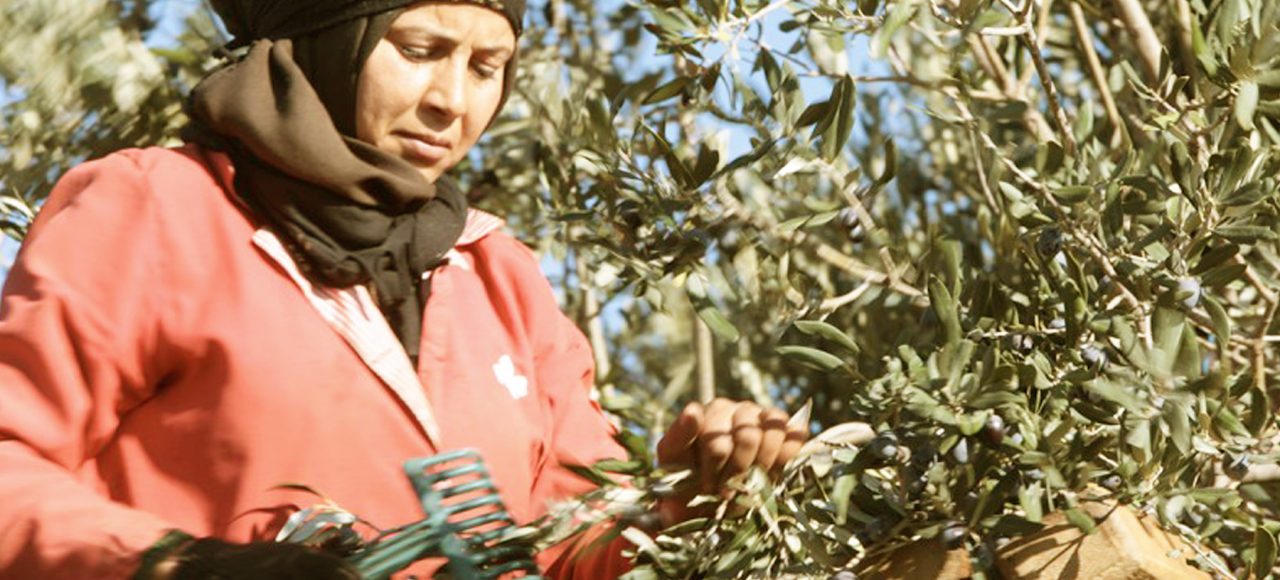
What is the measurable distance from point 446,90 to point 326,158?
0.17m

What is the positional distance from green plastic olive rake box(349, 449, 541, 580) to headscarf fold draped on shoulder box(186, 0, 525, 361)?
0.99 ft

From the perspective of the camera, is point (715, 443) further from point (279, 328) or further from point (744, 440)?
point (279, 328)

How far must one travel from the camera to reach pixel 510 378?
257 cm

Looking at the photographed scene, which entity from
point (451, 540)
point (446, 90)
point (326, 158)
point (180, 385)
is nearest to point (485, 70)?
point (446, 90)

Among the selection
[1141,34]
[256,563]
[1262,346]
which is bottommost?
[1262,346]

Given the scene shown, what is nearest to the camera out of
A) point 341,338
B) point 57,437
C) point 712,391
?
point 57,437

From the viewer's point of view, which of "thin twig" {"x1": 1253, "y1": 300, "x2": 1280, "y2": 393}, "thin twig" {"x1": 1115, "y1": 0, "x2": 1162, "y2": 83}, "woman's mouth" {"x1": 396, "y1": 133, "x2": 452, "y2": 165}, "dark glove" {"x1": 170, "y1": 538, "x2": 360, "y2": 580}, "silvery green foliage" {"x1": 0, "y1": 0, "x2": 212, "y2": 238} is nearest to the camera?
"dark glove" {"x1": 170, "y1": 538, "x2": 360, "y2": 580}

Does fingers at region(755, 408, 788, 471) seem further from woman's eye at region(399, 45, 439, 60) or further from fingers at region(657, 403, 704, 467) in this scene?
woman's eye at region(399, 45, 439, 60)

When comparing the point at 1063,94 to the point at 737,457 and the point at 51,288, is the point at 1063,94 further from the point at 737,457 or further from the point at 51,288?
the point at 51,288

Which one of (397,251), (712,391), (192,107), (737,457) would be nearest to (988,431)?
(737,457)

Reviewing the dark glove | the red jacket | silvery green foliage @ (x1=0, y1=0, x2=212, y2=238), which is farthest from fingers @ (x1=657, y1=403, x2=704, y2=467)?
silvery green foliage @ (x1=0, y1=0, x2=212, y2=238)

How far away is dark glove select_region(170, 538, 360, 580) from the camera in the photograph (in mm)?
1963

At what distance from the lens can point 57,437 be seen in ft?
7.29

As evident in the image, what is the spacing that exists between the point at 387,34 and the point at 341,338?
1.08 ft
